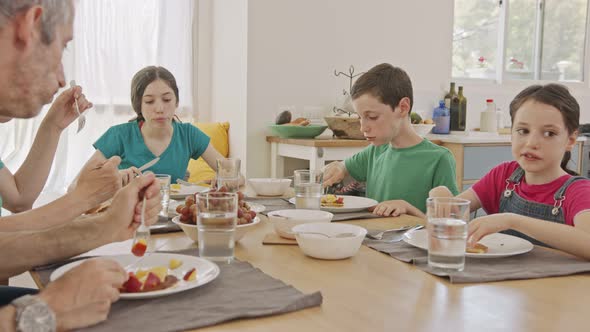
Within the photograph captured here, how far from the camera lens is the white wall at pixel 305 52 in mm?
3740

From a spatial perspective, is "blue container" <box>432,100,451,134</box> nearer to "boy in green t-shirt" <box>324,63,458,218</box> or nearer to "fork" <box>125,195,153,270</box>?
"boy in green t-shirt" <box>324,63,458,218</box>

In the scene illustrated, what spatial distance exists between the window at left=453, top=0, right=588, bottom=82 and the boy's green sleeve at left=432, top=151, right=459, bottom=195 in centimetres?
279

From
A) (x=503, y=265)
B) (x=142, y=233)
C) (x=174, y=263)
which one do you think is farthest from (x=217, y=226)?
(x=503, y=265)

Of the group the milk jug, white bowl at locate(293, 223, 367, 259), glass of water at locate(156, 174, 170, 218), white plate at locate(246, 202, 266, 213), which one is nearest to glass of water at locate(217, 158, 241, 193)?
white plate at locate(246, 202, 266, 213)

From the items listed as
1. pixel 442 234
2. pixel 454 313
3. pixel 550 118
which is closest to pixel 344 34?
pixel 550 118

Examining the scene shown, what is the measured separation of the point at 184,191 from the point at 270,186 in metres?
0.30

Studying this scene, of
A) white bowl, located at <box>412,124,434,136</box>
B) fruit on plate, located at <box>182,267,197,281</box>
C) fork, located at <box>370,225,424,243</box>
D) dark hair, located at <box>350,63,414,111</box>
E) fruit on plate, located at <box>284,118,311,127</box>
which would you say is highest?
dark hair, located at <box>350,63,414,111</box>

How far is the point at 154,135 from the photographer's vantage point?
8.96 ft

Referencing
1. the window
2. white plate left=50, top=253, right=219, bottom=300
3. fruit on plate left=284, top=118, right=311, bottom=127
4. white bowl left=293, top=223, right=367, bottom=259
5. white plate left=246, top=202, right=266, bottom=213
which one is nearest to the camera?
white plate left=50, top=253, right=219, bottom=300

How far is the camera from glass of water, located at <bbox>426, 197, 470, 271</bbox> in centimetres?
111

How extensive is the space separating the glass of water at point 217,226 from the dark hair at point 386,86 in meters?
1.11

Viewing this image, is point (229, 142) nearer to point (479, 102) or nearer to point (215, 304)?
point (479, 102)

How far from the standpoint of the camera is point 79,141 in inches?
150

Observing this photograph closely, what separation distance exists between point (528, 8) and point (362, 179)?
3.16 meters
